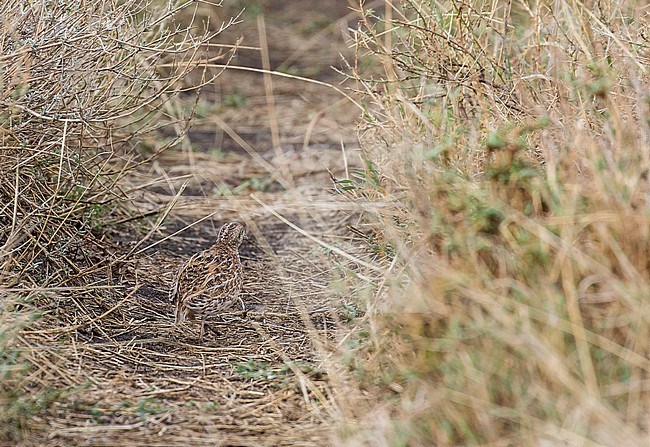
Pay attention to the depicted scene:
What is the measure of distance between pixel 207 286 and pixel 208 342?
10.7 inches

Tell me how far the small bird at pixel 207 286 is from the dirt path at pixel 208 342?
0.15m

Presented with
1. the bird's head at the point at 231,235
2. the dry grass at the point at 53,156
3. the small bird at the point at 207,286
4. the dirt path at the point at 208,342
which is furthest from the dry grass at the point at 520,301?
the dry grass at the point at 53,156

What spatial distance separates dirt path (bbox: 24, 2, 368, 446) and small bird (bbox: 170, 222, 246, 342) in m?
0.15

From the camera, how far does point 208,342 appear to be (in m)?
4.25

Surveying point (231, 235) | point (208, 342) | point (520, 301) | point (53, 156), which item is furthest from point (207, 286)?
point (520, 301)

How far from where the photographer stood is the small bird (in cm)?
418

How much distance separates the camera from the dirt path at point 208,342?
3375 millimetres

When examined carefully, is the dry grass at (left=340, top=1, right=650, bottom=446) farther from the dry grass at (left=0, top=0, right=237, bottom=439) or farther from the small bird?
the dry grass at (left=0, top=0, right=237, bottom=439)

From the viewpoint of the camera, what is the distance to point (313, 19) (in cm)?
1115

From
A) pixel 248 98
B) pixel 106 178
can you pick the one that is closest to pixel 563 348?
pixel 106 178

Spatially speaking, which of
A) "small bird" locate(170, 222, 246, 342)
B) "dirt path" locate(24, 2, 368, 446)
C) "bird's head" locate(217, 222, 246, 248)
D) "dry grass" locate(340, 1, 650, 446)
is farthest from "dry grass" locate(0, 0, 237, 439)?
"dry grass" locate(340, 1, 650, 446)

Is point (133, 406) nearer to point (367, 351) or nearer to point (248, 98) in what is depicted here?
point (367, 351)

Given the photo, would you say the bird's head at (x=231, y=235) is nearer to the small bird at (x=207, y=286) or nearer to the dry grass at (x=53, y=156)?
the small bird at (x=207, y=286)

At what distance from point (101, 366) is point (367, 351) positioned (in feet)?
3.78
